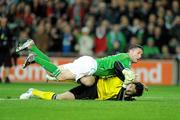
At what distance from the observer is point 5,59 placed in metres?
24.5

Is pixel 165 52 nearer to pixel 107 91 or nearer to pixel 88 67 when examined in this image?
pixel 107 91

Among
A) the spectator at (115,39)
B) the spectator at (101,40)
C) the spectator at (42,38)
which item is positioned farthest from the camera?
the spectator at (42,38)

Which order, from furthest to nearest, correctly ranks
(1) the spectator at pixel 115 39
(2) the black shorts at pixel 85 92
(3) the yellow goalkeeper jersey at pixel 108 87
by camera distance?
(1) the spectator at pixel 115 39, (2) the black shorts at pixel 85 92, (3) the yellow goalkeeper jersey at pixel 108 87

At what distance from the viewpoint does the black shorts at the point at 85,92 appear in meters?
14.9

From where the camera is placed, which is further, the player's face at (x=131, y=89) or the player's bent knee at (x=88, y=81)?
the player's bent knee at (x=88, y=81)

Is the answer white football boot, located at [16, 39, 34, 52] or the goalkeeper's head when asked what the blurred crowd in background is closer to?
white football boot, located at [16, 39, 34, 52]

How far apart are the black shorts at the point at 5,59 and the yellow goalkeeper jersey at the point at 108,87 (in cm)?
999

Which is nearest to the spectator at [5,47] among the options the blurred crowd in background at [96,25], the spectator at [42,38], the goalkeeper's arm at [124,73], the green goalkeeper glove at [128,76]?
the blurred crowd in background at [96,25]

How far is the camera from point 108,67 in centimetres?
1470

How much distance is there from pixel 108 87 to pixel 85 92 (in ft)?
1.80

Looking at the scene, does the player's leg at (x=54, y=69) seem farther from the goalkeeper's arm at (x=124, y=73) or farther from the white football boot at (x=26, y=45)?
the goalkeeper's arm at (x=124, y=73)

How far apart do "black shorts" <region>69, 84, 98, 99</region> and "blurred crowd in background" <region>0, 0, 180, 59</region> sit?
10.3 meters

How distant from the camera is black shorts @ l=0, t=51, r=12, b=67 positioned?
80.2 feet

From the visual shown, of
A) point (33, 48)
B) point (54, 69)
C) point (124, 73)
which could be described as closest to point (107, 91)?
point (124, 73)
